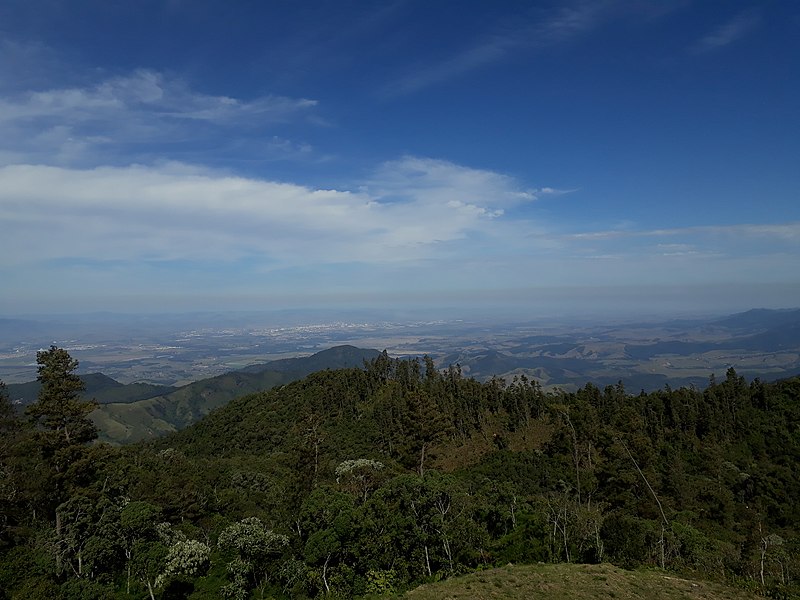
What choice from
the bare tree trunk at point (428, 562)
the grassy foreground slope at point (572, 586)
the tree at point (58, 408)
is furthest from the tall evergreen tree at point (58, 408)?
the grassy foreground slope at point (572, 586)

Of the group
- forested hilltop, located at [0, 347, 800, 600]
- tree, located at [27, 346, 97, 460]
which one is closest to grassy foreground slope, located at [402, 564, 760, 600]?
forested hilltop, located at [0, 347, 800, 600]

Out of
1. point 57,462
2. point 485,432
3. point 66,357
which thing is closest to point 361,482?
point 57,462

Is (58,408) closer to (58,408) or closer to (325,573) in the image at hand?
Result: (58,408)

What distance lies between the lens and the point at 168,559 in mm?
26625

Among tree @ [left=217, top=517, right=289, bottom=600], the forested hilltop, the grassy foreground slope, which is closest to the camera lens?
the grassy foreground slope

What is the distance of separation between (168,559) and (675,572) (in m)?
29.8

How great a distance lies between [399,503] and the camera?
1173 inches

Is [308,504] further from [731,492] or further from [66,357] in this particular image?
[731,492]

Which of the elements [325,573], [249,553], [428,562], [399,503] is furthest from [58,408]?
[428,562]

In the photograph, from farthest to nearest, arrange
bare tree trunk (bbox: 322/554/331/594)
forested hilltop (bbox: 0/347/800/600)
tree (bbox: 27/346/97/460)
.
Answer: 1. tree (bbox: 27/346/97/460)
2. forested hilltop (bbox: 0/347/800/600)
3. bare tree trunk (bbox: 322/554/331/594)

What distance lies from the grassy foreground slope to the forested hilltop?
3.04 metres

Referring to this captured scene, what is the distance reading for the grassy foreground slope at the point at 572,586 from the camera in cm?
2061

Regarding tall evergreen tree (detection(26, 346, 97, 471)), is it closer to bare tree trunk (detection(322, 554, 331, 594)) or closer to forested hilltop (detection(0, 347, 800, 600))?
forested hilltop (detection(0, 347, 800, 600))

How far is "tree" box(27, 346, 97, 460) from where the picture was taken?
102 feet
